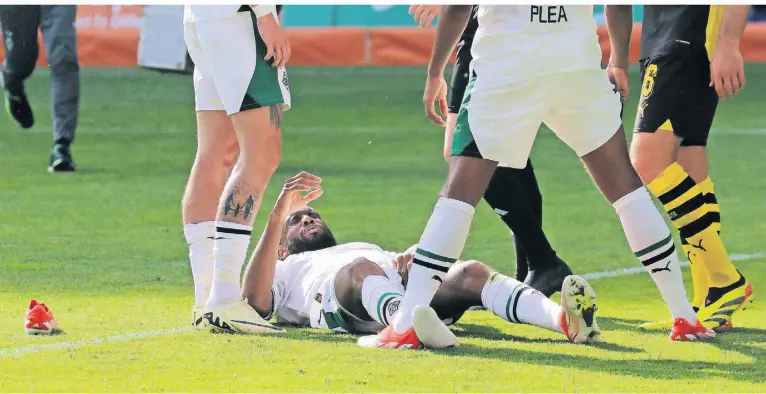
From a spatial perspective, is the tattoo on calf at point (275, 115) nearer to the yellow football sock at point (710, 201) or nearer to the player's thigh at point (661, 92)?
the player's thigh at point (661, 92)

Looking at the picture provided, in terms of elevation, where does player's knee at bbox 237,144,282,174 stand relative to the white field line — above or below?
above

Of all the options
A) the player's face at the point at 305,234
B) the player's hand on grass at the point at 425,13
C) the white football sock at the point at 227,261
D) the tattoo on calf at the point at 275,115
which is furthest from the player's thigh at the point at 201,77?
the player's hand on grass at the point at 425,13

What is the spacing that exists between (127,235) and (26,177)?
3.24 m

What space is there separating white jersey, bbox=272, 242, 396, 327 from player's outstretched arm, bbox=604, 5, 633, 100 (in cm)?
123

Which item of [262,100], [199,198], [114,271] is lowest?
[114,271]

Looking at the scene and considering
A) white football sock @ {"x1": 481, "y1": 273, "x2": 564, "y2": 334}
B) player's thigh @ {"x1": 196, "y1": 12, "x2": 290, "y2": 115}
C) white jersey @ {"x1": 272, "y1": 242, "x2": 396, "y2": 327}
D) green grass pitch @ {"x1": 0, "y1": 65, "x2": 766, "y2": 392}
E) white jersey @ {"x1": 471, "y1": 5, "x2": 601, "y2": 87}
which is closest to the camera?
green grass pitch @ {"x1": 0, "y1": 65, "x2": 766, "y2": 392}

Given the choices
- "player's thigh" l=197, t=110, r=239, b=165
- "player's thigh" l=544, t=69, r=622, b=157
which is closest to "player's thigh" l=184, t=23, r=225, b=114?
"player's thigh" l=197, t=110, r=239, b=165

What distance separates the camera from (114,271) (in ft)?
25.6

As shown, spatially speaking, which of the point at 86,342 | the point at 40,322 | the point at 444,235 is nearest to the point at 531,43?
the point at 444,235

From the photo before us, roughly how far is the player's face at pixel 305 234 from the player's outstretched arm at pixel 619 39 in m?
1.58

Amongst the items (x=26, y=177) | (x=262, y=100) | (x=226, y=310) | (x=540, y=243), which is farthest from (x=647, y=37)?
(x=26, y=177)

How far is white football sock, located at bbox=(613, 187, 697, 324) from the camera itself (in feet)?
18.5

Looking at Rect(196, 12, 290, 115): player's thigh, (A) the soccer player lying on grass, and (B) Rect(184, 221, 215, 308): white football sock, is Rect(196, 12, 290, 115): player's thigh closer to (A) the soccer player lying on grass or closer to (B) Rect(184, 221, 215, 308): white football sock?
(A) the soccer player lying on grass

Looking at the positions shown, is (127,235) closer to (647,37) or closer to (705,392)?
(647,37)
